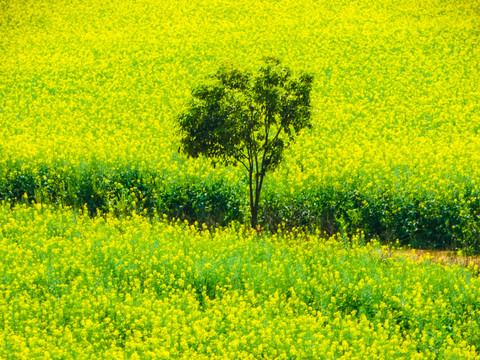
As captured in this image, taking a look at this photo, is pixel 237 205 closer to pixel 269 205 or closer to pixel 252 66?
pixel 269 205

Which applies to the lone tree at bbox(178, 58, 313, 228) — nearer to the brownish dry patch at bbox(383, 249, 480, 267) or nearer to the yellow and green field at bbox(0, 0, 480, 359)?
the yellow and green field at bbox(0, 0, 480, 359)

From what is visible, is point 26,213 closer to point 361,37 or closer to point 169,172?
point 169,172

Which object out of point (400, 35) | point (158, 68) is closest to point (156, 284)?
point (158, 68)

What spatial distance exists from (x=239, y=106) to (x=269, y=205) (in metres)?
2.88

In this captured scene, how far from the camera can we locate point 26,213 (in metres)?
15.9

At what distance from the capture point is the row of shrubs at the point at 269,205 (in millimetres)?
15148

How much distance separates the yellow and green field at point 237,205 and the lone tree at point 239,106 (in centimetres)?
86

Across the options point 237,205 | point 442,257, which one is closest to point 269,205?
point 237,205

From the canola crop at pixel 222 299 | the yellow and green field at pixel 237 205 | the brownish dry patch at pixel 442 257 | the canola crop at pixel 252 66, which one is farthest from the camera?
the canola crop at pixel 252 66

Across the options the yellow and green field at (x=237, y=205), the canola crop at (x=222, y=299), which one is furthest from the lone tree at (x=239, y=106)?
the canola crop at (x=222, y=299)

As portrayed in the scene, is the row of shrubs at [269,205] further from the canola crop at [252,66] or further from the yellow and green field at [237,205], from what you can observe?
the canola crop at [252,66]

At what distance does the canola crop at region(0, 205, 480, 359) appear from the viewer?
9.63 m

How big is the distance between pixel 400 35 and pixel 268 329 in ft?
84.3

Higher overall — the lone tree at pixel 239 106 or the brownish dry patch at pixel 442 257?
the lone tree at pixel 239 106
